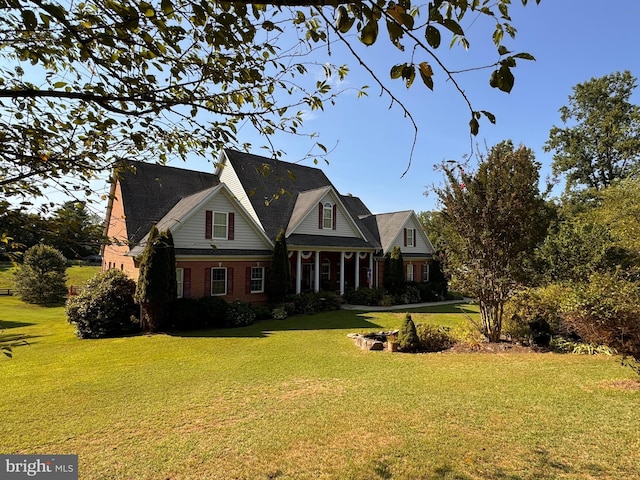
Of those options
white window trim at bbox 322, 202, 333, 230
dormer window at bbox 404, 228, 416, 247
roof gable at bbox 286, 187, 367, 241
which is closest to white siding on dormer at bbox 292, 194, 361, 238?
roof gable at bbox 286, 187, 367, 241

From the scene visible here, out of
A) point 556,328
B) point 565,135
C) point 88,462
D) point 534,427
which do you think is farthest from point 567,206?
point 88,462

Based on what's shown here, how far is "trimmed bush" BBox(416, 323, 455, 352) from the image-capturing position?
37.2 ft

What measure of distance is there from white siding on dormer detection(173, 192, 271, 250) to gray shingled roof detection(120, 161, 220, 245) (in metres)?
2.27

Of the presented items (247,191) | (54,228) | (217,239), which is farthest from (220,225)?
(54,228)

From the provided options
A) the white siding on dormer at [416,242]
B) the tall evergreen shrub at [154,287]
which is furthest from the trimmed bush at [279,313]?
the white siding on dormer at [416,242]

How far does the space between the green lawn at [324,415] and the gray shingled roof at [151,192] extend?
871cm

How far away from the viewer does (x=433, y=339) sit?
11570 mm

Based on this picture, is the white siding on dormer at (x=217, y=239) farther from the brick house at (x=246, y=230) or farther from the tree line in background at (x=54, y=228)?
the tree line in background at (x=54, y=228)

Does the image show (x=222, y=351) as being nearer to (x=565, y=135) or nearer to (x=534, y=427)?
(x=534, y=427)

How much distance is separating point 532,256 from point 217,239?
1395cm

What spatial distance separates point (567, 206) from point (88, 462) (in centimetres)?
3820

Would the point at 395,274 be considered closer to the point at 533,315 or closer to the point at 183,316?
the point at 533,315

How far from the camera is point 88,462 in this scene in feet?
15.4

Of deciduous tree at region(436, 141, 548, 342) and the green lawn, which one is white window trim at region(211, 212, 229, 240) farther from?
deciduous tree at region(436, 141, 548, 342)
